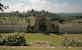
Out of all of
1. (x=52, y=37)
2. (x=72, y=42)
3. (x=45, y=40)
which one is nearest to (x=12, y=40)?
(x=45, y=40)

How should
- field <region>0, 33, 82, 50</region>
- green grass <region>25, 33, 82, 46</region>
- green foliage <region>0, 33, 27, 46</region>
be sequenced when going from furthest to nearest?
A: green foliage <region>0, 33, 27, 46</region>
green grass <region>25, 33, 82, 46</region>
field <region>0, 33, 82, 50</region>

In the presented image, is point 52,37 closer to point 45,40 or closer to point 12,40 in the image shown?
point 45,40

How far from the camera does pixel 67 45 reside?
5.48m

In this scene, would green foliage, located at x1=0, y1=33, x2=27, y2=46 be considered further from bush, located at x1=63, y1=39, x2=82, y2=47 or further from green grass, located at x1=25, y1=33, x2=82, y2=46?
bush, located at x1=63, y1=39, x2=82, y2=47

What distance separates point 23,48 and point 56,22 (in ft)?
4.44

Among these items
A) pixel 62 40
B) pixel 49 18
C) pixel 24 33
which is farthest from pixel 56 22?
pixel 24 33

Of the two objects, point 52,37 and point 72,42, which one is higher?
point 52,37

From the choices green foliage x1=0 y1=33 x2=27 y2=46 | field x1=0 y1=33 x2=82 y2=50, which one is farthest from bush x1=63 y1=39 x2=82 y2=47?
green foliage x1=0 y1=33 x2=27 y2=46

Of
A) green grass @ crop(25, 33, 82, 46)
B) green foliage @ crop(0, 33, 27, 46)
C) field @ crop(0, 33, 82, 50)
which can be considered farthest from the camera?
Answer: green foliage @ crop(0, 33, 27, 46)

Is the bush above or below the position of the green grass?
below

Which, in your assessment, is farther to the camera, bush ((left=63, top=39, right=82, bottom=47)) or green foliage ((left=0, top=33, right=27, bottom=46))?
green foliage ((left=0, top=33, right=27, bottom=46))

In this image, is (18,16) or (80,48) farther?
(18,16)

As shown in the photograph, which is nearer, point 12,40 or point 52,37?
point 52,37

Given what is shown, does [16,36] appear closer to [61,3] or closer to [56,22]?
[56,22]
